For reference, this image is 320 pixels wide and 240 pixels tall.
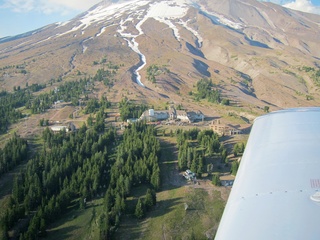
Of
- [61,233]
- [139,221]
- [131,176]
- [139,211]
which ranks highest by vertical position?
[131,176]

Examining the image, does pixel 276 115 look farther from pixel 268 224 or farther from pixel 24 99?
pixel 24 99

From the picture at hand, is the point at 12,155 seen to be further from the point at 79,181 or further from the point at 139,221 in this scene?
the point at 139,221

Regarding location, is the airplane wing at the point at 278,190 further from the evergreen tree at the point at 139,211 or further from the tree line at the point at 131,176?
the tree line at the point at 131,176

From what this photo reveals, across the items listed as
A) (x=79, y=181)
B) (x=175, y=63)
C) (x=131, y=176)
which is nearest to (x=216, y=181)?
(x=131, y=176)

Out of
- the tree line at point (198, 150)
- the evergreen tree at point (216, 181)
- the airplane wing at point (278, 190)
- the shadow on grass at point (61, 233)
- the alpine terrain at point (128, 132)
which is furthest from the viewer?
the tree line at point (198, 150)

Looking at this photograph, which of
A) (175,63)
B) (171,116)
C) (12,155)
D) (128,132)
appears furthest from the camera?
(175,63)

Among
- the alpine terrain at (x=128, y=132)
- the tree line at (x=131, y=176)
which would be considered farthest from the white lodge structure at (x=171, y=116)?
the tree line at (x=131, y=176)

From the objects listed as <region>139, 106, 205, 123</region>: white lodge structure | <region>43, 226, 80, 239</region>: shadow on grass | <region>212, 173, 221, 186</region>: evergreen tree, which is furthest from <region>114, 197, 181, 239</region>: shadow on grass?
<region>139, 106, 205, 123</region>: white lodge structure

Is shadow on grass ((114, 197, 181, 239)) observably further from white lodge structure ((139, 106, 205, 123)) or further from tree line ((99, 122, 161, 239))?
white lodge structure ((139, 106, 205, 123))
